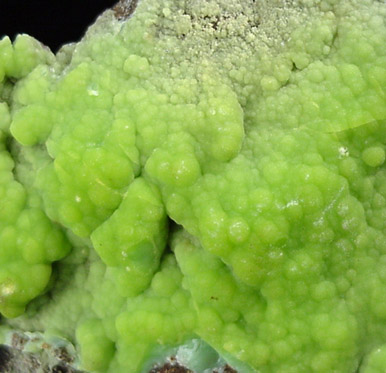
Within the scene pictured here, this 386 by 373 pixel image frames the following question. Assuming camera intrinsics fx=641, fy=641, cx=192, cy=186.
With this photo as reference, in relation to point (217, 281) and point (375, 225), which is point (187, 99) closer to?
point (217, 281)

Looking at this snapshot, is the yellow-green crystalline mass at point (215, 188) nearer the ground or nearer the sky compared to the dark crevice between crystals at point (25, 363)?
nearer the sky

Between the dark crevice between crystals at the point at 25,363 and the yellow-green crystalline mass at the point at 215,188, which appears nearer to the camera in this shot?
the yellow-green crystalline mass at the point at 215,188

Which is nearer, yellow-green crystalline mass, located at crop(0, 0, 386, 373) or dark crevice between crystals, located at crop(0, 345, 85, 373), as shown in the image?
yellow-green crystalline mass, located at crop(0, 0, 386, 373)

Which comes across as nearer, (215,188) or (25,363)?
(215,188)

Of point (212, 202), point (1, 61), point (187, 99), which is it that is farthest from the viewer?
point (1, 61)

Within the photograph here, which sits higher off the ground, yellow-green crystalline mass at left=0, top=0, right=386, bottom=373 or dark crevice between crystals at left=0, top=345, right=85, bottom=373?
yellow-green crystalline mass at left=0, top=0, right=386, bottom=373

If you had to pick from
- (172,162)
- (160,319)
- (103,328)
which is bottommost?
(103,328)

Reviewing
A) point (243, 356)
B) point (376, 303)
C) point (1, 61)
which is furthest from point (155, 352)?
point (1, 61)

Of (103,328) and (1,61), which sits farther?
(1,61)
